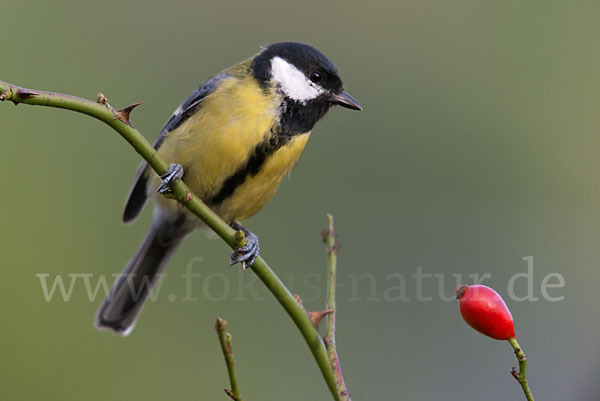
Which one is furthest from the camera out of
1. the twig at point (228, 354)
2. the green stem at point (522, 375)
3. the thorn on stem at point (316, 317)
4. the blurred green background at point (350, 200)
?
the blurred green background at point (350, 200)

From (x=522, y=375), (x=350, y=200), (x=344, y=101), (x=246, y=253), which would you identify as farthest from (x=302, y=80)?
(x=350, y=200)

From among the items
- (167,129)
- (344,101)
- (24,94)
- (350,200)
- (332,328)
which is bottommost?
(332,328)

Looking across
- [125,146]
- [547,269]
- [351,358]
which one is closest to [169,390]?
[351,358]

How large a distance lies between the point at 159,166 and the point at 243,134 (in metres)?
0.82

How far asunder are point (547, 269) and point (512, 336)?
3.12m

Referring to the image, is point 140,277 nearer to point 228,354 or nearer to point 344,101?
point 344,101

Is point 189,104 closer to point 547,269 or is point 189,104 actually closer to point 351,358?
point 351,358

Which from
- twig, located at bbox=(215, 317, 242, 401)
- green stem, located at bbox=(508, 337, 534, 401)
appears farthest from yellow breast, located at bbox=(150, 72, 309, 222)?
green stem, located at bbox=(508, 337, 534, 401)

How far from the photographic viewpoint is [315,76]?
9.06ft

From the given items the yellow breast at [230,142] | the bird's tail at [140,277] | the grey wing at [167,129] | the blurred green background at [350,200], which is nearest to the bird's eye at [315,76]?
the yellow breast at [230,142]

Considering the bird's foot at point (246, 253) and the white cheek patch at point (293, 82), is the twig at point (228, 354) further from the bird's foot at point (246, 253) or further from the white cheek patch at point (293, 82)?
the white cheek patch at point (293, 82)

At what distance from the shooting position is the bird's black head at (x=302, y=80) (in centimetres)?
263

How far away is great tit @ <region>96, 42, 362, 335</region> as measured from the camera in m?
2.49

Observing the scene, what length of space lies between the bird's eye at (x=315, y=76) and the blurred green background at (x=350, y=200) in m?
1.04
